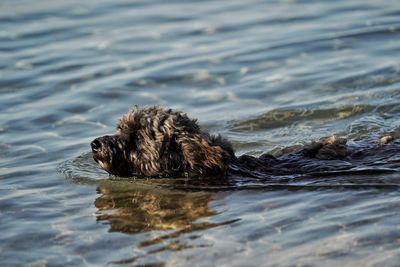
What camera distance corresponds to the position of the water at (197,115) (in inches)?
324

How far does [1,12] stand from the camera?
2034 centimetres

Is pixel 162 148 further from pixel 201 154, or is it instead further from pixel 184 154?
pixel 201 154

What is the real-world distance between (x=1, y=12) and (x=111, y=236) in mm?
12800

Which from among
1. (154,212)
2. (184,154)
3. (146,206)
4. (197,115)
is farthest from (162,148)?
(197,115)

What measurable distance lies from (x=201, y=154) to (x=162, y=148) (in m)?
0.43

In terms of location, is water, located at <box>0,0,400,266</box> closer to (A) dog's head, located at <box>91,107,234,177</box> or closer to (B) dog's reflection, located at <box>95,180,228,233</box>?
(B) dog's reflection, located at <box>95,180,228,233</box>

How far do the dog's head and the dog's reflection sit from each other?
0.23 metres

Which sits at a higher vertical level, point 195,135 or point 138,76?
point 138,76

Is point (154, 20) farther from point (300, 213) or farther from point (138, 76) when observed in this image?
point (300, 213)

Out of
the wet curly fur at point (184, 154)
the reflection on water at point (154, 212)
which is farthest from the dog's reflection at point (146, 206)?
the wet curly fur at point (184, 154)

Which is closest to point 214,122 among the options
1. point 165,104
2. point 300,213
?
point 165,104

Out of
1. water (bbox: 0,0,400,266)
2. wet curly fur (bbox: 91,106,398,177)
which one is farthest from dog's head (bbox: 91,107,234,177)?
water (bbox: 0,0,400,266)

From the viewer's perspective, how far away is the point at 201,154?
9664 mm

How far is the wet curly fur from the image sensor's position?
9.67 metres
